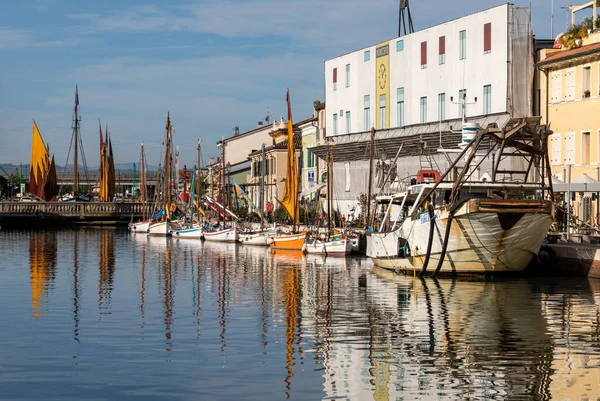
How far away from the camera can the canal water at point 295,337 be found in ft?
70.8

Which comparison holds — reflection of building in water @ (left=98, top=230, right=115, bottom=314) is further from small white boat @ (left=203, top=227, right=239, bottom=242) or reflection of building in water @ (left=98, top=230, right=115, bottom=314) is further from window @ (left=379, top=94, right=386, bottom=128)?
window @ (left=379, top=94, right=386, bottom=128)

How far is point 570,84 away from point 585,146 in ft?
12.9

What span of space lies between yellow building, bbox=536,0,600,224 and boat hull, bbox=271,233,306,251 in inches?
679

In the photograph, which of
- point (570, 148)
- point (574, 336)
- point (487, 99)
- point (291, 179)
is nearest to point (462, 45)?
point (487, 99)

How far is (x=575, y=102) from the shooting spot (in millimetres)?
60031

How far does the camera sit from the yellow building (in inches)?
2279

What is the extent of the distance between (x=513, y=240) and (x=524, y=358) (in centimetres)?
1872

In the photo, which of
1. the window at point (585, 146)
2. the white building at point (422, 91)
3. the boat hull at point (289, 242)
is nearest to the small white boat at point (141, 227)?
the white building at point (422, 91)

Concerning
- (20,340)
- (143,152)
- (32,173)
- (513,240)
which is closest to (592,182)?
(513,240)

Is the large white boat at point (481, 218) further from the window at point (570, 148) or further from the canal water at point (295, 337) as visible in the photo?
the window at point (570, 148)

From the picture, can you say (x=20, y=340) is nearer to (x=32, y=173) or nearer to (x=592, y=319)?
(x=592, y=319)

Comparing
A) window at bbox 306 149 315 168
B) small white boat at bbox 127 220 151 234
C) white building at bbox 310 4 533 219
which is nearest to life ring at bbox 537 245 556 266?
white building at bbox 310 4 533 219

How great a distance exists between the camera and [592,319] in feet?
104

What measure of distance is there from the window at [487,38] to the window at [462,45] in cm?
241
